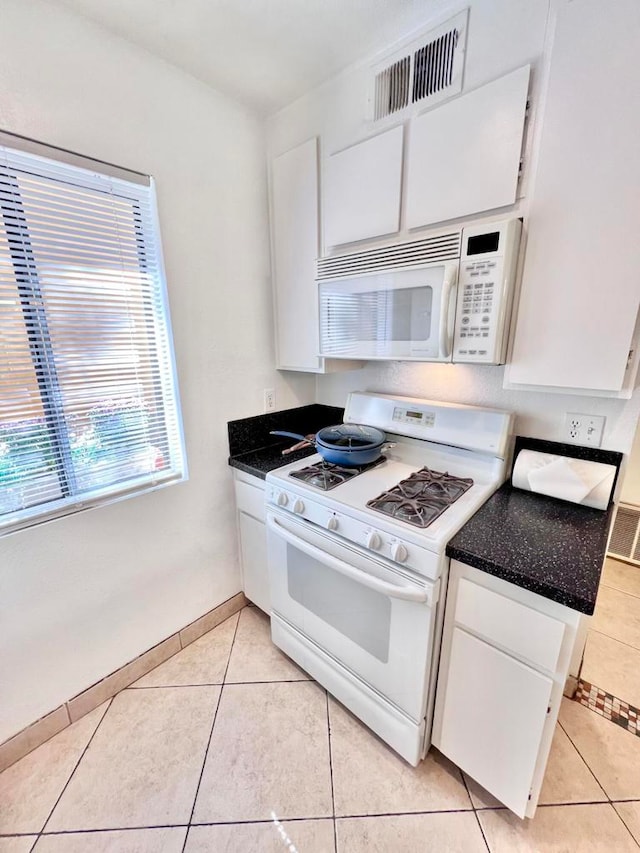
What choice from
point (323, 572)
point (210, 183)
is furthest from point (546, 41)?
point (323, 572)

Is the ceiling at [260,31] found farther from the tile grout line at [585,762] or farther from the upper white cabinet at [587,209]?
the tile grout line at [585,762]

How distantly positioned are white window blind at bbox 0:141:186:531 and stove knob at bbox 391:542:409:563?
1.07 meters

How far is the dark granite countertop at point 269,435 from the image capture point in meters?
1.68

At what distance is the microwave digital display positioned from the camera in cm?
104

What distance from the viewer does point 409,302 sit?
49.2 inches

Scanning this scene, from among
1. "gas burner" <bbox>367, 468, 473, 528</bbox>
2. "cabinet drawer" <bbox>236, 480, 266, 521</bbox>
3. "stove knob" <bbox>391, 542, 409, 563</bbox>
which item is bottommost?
"cabinet drawer" <bbox>236, 480, 266, 521</bbox>

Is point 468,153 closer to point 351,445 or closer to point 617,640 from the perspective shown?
point 351,445

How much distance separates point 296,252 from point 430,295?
29.7 inches

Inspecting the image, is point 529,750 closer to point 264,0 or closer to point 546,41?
point 546,41

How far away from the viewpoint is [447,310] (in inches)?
43.8

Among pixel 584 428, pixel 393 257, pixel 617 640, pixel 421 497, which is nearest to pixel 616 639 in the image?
pixel 617 640

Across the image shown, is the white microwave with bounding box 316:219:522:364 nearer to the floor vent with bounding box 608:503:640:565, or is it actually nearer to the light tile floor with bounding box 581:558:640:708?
the light tile floor with bounding box 581:558:640:708

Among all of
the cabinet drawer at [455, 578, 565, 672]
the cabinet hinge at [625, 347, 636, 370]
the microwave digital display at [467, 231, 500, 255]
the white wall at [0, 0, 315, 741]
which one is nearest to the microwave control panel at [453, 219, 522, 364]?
the microwave digital display at [467, 231, 500, 255]

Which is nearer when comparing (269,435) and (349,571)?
(349,571)
